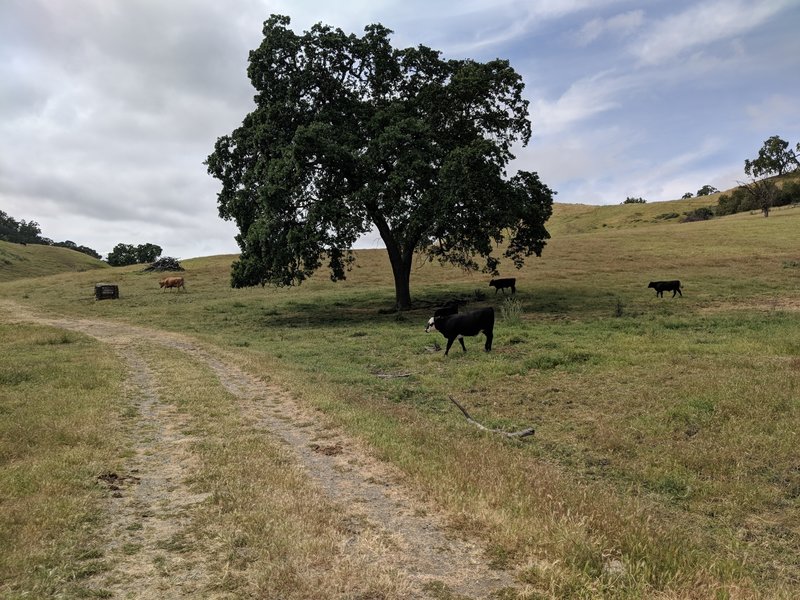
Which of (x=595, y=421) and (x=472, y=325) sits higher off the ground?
(x=472, y=325)

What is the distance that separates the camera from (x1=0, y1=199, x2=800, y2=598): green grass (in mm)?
4824

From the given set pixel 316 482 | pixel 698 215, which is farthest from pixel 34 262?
pixel 698 215

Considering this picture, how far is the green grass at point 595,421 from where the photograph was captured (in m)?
4.82

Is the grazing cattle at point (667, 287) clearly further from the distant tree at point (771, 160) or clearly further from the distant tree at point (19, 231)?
the distant tree at point (19, 231)

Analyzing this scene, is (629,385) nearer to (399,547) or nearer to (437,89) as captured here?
(399,547)

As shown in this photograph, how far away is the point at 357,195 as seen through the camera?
26797 millimetres

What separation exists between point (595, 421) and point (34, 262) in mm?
111730

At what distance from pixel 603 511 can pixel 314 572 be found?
3.09 metres

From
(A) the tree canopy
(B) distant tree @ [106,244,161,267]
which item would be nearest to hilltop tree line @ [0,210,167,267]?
(B) distant tree @ [106,244,161,267]

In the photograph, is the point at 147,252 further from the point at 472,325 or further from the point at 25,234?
the point at 472,325

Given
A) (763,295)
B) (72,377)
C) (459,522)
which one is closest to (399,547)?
(459,522)

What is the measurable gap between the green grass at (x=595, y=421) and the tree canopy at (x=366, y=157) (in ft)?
15.6

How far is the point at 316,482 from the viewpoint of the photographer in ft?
22.2

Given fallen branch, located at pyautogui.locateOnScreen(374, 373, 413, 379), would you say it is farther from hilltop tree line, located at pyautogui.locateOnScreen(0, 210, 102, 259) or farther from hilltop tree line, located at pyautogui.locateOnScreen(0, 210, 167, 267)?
hilltop tree line, located at pyautogui.locateOnScreen(0, 210, 102, 259)
